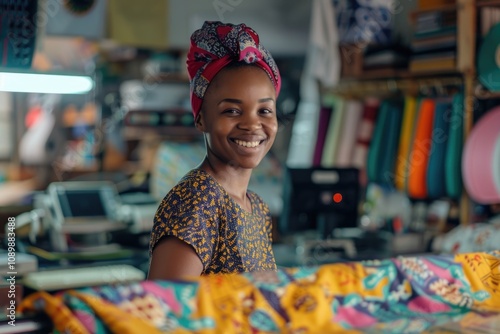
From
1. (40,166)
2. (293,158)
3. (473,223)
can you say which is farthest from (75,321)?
(40,166)

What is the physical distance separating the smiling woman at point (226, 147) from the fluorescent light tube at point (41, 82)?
192 centimetres

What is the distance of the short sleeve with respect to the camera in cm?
149

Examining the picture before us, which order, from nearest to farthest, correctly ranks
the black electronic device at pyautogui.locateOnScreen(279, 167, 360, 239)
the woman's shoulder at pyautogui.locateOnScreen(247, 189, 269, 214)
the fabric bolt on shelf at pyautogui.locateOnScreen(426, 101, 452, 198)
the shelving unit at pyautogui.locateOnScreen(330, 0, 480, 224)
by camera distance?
the woman's shoulder at pyautogui.locateOnScreen(247, 189, 269, 214) < the black electronic device at pyautogui.locateOnScreen(279, 167, 360, 239) < the shelving unit at pyautogui.locateOnScreen(330, 0, 480, 224) < the fabric bolt on shelf at pyautogui.locateOnScreen(426, 101, 452, 198)

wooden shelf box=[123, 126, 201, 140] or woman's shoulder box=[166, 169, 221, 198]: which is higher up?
wooden shelf box=[123, 126, 201, 140]

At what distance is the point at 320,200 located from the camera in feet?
14.5

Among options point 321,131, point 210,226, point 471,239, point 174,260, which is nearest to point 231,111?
point 210,226

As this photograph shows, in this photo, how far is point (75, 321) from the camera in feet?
3.15

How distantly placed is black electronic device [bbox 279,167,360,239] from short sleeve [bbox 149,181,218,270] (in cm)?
280

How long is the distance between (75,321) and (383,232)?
13.8ft

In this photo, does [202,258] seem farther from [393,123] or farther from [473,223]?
[393,123]

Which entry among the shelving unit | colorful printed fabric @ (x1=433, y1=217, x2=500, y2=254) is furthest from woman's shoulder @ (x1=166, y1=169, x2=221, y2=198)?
the shelving unit

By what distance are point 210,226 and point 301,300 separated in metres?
0.43

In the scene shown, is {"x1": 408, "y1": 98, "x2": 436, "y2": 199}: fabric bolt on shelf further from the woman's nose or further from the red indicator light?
the woman's nose

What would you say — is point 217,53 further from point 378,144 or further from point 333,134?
point 333,134
